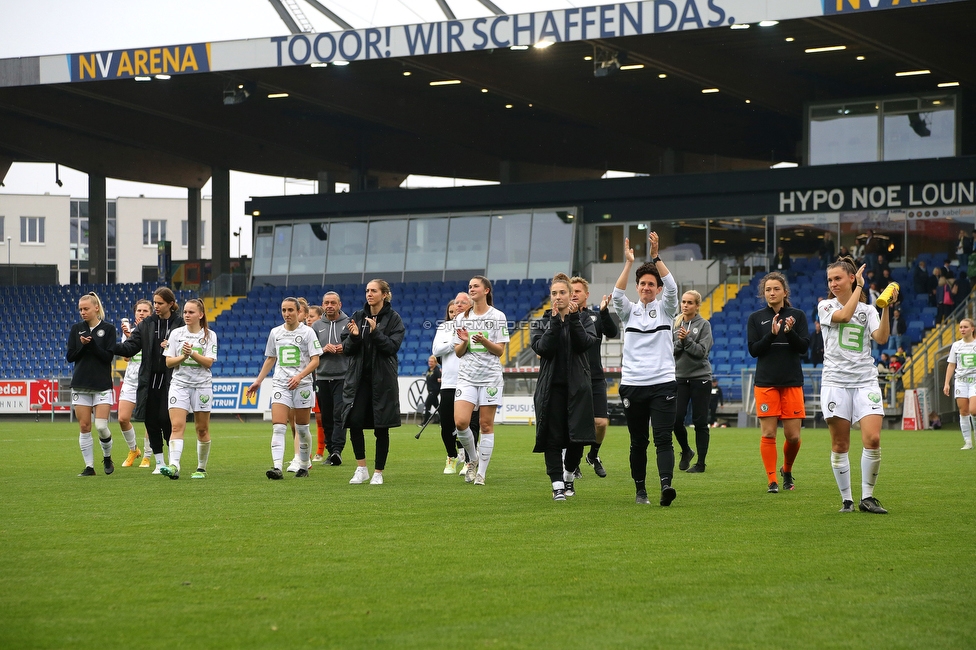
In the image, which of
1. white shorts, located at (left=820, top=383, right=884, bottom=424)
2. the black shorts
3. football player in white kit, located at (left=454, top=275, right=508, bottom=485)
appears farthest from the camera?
the black shorts

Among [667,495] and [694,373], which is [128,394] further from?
[667,495]

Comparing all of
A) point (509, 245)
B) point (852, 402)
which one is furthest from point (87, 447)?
point (509, 245)

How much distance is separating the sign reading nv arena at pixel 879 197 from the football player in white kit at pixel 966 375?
55.3ft

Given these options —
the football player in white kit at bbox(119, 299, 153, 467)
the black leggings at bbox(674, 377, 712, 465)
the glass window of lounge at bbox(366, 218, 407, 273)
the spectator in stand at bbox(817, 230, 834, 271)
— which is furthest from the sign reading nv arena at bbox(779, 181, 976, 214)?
the football player in white kit at bbox(119, 299, 153, 467)

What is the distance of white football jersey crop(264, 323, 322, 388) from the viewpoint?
12459mm

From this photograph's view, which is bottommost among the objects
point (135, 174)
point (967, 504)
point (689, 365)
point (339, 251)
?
point (967, 504)

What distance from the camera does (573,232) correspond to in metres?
38.7

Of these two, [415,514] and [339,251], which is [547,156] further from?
[415,514]

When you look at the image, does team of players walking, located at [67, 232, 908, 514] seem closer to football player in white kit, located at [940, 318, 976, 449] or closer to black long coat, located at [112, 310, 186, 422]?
black long coat, located at [112, 310, 186, 422]

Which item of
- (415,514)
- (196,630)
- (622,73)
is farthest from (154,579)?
(622,73)

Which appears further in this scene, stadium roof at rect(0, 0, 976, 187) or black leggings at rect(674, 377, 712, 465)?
stadium roof at rect(0, 0, 976, 187)

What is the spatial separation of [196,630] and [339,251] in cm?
3737

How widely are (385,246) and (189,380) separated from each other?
96.3 ft

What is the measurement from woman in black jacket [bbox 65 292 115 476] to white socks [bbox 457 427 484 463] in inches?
158
